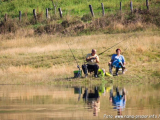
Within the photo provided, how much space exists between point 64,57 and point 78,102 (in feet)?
44.1

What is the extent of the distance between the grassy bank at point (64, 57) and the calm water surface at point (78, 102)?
2.29m

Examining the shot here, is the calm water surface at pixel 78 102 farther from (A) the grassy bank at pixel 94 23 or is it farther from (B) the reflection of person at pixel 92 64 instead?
Answer: (A) the grassy bank at pixel 94 23

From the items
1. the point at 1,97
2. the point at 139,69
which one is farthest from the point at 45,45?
the point at 1,97

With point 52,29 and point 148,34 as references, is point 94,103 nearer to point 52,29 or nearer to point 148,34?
point 148,34

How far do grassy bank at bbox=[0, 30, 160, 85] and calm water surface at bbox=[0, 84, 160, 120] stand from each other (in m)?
2.29

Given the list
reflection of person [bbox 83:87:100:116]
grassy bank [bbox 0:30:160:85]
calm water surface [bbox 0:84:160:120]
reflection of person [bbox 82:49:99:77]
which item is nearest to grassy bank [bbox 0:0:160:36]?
grassy bank [bbox 0:30:160:85]

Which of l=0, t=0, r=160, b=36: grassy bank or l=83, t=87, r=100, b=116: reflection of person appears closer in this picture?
l=83, t=87, r=100, b=116: reflection of person

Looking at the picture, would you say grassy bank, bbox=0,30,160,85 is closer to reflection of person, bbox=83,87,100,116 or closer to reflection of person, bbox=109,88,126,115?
reflection of person, bbox=83,87,100,116

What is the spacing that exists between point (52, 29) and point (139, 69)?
1845 centimetres

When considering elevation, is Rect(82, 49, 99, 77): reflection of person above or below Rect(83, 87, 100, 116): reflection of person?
above

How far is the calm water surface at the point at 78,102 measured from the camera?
12.6 meters

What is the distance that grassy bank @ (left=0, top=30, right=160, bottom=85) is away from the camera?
75.2 ft

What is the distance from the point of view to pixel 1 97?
57.1 feet

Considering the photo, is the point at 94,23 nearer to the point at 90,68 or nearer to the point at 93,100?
the point at 90,68
